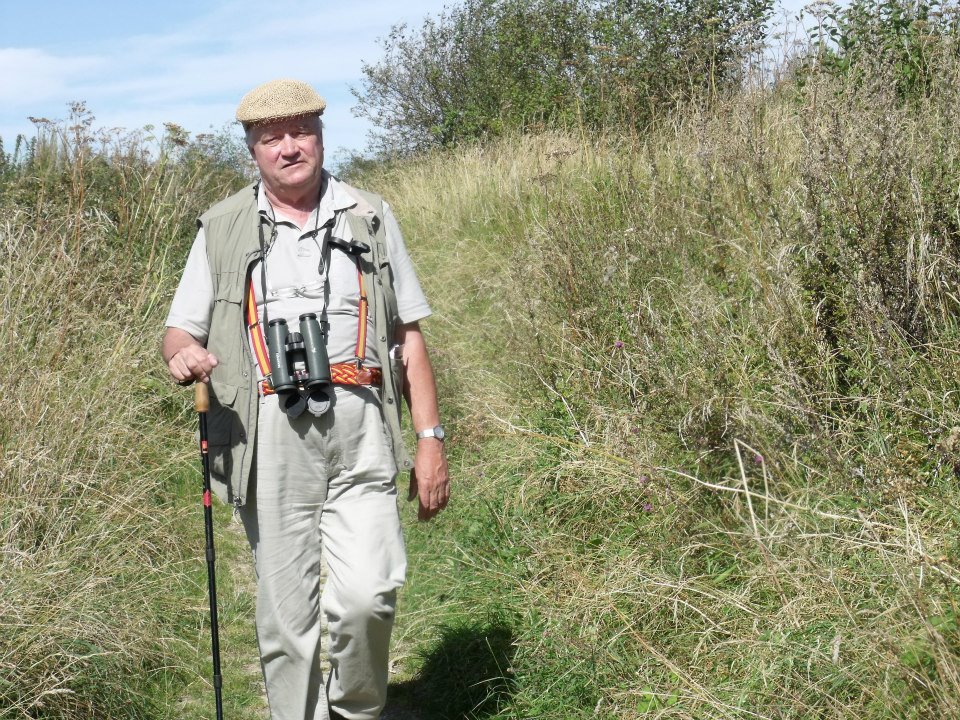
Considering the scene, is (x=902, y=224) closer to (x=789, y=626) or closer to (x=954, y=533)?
(x=954, y=533)

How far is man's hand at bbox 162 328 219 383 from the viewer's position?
138 inches

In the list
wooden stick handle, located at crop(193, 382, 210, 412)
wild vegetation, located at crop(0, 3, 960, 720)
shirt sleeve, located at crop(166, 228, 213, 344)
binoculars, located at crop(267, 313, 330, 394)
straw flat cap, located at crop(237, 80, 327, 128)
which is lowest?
wild vegetation, located at crop(0, 3, 960, 720)

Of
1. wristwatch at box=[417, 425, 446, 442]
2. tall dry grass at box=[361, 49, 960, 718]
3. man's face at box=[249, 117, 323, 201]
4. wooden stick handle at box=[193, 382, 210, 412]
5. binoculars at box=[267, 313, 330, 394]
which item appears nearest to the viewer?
tall dry grass at box=[361, 49, 960, 718]

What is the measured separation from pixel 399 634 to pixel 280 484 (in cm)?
166

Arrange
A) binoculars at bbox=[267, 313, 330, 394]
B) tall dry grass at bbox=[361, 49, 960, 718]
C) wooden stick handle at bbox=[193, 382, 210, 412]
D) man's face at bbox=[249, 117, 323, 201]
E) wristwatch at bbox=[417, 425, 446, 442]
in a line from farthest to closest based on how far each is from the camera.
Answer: wristwatch at bbox=[417, 425, 446, 442]
man's face at bbox=[249, 117, 323, 201]
wooden stick handle at bbox=[193, 382, 210, 412]
binoculars at bbox=[267, 313, 330, 394]
tall dry grass at bbox=[361, 49, 960, 718]

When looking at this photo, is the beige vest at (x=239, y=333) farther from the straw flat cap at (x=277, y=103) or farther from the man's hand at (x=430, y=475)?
the straw flat cap at (x=277, y=103)

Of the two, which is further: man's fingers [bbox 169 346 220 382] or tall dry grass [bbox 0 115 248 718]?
tall dry grass [bbox 0 115 248 718]

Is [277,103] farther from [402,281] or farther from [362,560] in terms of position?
[362,560]

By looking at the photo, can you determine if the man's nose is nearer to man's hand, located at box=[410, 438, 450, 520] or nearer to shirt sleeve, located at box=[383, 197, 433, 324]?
shirt sleeve, located at box=[383, 197, 433, 324]

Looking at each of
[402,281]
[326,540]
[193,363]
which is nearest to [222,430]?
[193,363]

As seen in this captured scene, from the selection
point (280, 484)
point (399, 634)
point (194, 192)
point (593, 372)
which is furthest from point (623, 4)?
point (280, 484)

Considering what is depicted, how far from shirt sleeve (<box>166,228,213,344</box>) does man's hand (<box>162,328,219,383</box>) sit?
0.05m

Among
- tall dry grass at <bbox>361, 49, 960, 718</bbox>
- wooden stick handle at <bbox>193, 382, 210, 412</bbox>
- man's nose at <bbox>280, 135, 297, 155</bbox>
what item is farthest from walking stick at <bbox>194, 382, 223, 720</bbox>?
tall dry grass at <bbox>361, 49, 960, 718</bbox>

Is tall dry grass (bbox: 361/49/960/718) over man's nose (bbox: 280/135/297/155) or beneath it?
beneath
